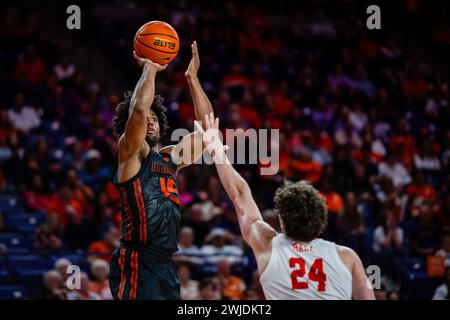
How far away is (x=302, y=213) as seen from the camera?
4520 millimetres

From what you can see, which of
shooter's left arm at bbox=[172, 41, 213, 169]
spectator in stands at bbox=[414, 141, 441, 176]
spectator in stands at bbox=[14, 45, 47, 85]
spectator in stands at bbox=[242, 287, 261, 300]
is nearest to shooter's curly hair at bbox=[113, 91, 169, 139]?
shooter's left arm at bbox=[172, 41, 213, 169]

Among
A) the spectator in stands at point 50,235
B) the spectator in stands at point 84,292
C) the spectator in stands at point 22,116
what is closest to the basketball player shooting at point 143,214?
the spectator in stands at point 84,292

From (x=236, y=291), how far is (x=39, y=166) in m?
3.62

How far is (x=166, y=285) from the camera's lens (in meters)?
5.47

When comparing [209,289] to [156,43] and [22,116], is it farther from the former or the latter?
[22,116]

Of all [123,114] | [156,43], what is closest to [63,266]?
[123,114]

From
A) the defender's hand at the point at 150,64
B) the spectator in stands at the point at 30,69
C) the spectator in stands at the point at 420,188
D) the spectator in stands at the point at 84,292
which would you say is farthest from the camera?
the spectator in stands at the point at 30,69

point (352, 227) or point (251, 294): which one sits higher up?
point (352, 227)

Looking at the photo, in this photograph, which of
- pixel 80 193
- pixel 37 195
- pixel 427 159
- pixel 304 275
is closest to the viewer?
pixel 304 275

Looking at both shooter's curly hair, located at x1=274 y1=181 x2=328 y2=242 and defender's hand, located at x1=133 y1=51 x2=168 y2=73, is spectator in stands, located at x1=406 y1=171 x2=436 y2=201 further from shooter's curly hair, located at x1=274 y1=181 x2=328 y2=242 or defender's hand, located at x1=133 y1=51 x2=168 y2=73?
shooter's curly hair, located at x1=274 y1=181 x2=328 y2=242

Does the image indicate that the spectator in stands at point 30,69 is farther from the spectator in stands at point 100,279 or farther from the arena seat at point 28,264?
the spectator in stands at point 100,279

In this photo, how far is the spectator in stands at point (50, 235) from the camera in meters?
9.79

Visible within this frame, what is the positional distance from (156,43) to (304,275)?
7.56ft

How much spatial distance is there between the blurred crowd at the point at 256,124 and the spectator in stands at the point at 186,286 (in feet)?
0.08
